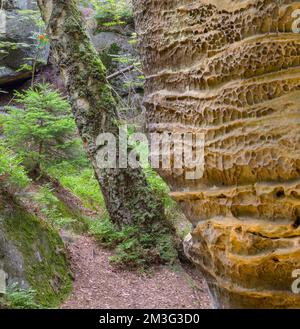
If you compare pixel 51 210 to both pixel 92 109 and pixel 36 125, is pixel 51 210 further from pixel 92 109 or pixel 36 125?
pixel 36 125

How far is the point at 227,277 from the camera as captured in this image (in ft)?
9.54

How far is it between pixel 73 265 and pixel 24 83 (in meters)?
10.9

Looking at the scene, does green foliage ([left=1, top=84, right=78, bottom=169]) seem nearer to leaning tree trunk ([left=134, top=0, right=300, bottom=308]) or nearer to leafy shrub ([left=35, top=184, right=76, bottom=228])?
leafy shrub ([left=35, top=184, right=76, bottom=228])

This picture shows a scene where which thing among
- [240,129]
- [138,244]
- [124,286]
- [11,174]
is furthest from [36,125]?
[240,129]

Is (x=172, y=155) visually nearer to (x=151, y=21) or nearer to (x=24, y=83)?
(x=151, y=21)

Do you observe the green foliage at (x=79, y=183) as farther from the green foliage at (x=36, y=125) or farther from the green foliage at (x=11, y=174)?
the green foliage at (x=11, y=174)

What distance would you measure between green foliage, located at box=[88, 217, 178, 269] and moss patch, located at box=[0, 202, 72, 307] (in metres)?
1.06

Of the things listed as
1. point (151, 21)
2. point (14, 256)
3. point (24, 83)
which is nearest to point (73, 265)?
point (14, 256)

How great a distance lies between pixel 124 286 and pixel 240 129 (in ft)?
13.2

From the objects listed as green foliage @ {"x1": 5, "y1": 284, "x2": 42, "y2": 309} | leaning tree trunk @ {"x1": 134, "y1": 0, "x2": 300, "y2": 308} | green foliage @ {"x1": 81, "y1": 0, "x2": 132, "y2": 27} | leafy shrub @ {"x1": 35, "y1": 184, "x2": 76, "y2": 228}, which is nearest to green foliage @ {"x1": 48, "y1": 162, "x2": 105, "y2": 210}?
leafy shrub @ {"x1": 35, "y1": 184, "x2": 76, "y2": 228}

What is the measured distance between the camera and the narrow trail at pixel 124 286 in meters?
5.61

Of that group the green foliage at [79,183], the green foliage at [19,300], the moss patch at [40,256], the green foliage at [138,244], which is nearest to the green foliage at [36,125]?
the green foliage at [79,183]

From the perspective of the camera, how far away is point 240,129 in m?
2.71

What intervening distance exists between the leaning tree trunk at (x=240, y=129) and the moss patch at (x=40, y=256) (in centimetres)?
260
